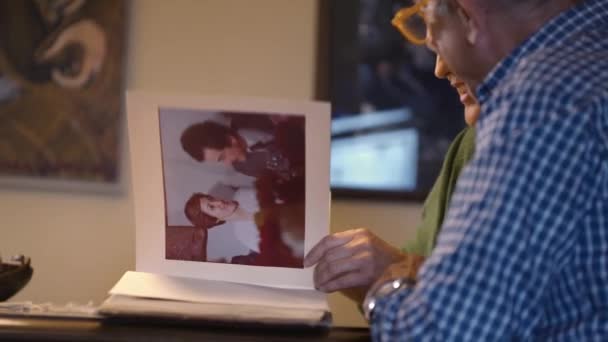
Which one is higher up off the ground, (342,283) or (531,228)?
(531,228)

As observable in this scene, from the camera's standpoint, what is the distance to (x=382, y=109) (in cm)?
221

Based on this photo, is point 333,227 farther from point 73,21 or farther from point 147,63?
point 73,21

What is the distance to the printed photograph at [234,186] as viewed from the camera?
964 mm

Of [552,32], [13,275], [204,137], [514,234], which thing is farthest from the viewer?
[13,275]

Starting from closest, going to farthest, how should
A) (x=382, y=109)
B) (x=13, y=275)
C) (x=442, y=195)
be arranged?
(x=13, y=275)
(x=442, y=195)
(x=382, y=109)

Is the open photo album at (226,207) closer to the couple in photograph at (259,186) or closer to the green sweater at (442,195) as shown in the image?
the couple in photograph at (259,186)

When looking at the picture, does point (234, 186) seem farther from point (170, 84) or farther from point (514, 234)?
point (170, 84)

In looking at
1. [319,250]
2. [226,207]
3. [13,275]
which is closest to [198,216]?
[226,207]

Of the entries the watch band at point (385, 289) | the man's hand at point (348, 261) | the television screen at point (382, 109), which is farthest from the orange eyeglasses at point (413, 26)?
the television screen at point (382, 109)

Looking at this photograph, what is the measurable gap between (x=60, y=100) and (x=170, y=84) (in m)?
0.29

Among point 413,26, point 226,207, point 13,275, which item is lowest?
point 13,275

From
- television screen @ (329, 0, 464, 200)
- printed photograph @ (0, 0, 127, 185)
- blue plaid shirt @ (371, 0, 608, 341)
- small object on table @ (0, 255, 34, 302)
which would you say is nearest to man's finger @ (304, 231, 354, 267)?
blue plaid shirt @ (371, 0, 608, 341)

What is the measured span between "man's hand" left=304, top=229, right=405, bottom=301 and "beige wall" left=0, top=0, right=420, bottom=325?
1.14 metres

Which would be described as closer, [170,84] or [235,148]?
[235,148]
